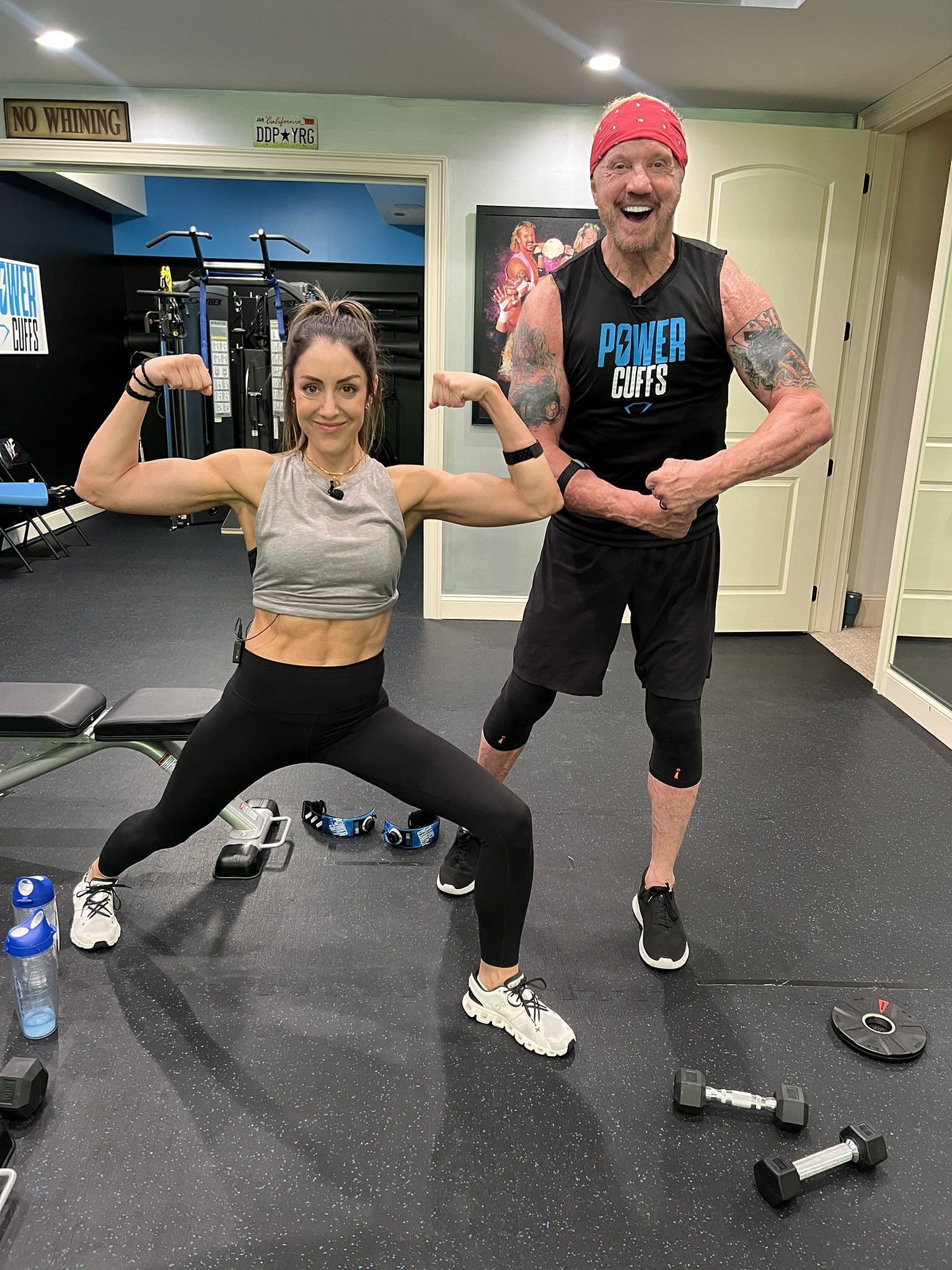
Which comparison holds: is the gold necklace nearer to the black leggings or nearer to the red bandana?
the black leggings

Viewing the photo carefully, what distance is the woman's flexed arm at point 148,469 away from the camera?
1.48 metres

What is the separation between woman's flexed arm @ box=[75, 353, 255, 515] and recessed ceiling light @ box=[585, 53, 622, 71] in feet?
9.12

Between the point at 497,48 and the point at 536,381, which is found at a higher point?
the point at 497,48

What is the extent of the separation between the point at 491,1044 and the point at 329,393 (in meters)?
1.21

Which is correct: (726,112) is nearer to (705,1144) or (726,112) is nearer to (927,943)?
(927,943)

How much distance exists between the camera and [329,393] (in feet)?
4.96

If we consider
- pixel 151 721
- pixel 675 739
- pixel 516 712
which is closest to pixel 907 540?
pixel 675 739

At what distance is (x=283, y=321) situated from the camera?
6141 millimetres

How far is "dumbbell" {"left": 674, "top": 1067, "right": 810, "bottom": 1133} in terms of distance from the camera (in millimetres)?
1491

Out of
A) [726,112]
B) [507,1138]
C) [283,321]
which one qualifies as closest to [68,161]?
[283,321]

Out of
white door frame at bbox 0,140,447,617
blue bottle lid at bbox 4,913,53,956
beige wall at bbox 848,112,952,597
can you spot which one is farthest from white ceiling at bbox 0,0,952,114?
blue bottle lid at bbox 4,913,53,956

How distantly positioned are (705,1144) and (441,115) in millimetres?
4070

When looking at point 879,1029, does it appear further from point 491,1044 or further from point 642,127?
point 642,127

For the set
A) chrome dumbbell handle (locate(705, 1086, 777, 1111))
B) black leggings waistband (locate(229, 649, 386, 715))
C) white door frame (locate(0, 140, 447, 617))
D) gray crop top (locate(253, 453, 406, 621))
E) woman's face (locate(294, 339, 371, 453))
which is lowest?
chrome dumbbell handle (locate(705, 1086, 777, 1111))
